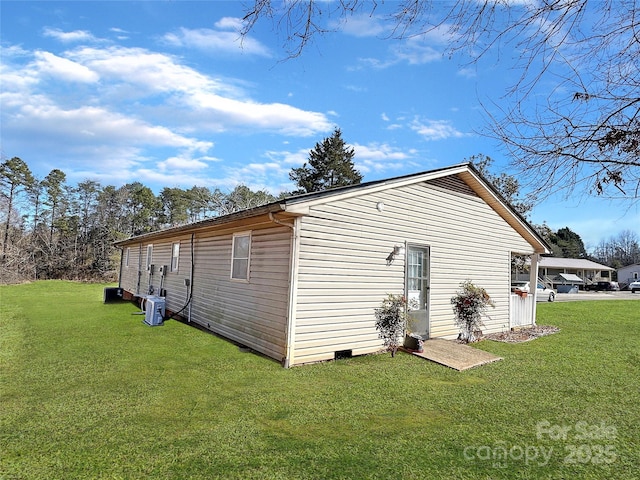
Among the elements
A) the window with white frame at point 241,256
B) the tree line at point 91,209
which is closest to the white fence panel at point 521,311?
the window with white frame at point 241,256

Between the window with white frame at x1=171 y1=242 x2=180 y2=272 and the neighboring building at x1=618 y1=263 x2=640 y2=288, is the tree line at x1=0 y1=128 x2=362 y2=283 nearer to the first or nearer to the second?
the window with white frame at x1=171 y1=242 x2=180 y2=272

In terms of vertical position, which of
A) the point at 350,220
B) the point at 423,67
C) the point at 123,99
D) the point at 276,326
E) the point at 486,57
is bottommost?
the point at 276,326

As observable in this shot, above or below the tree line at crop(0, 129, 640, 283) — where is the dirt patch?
below

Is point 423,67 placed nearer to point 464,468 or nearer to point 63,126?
point 464,468

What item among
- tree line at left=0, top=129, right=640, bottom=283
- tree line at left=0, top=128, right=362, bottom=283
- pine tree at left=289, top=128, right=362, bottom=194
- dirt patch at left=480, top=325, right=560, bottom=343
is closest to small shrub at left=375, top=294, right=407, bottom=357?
dirt patch at left=480, top=325, right=560, bottom=343

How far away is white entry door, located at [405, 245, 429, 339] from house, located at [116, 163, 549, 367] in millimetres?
28

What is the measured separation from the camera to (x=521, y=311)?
10.9 m

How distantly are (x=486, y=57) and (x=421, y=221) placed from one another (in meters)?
5.58

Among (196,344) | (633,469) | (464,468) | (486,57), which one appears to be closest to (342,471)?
(464,468)

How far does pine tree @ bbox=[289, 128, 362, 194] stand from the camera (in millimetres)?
35438

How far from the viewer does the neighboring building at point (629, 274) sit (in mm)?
48709

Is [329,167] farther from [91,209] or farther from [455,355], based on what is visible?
[455,355]

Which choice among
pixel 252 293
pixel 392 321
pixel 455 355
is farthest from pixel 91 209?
pixel 455 355

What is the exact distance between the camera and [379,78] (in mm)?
3168
